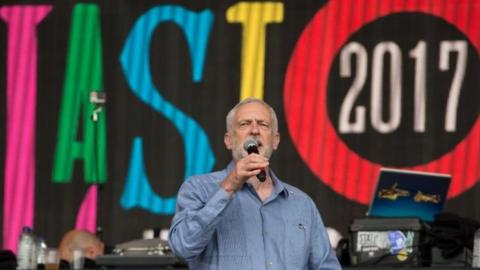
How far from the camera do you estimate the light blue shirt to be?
3.40 metres

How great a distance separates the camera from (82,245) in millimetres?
6480

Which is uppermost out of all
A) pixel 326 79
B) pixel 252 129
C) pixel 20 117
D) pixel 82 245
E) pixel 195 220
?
pixel 326 79

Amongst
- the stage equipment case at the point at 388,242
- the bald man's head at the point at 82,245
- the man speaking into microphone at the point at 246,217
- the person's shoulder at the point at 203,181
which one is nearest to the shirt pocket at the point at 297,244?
the man speaking into microphone at the point at 246,217

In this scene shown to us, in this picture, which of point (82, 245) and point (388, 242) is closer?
point (388, 242)

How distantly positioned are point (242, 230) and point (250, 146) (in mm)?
276

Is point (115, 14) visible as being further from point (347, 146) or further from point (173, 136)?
point (347, 146)

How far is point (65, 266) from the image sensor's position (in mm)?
5758

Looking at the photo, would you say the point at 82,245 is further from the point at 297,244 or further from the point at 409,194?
the point at 297,244

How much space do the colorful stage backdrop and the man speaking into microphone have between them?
3688mm

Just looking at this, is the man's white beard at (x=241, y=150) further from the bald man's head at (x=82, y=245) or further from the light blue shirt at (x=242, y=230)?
the bald man's head at (x=82, y=245)

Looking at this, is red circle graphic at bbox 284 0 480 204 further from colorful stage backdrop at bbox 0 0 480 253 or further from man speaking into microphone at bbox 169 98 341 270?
man speaking into microphone at bbox 169 98 341 270

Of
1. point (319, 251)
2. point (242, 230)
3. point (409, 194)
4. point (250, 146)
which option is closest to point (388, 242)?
point (409, 194)

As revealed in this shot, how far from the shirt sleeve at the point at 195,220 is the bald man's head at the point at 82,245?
2.84 m

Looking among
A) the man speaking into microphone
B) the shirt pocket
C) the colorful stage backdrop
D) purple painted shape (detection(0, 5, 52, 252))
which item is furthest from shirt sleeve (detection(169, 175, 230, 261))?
purple painted shape (detection(0, 5, 52, 252))
